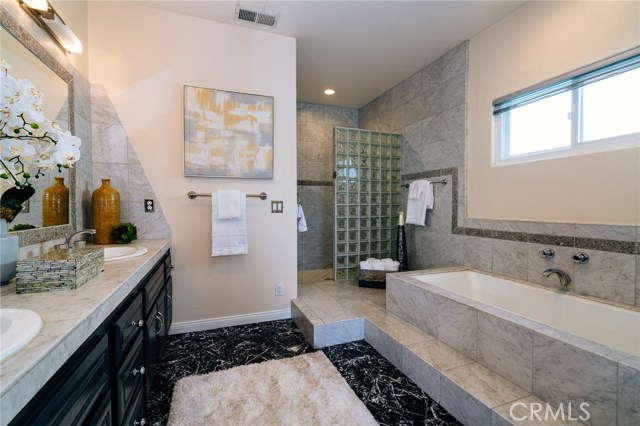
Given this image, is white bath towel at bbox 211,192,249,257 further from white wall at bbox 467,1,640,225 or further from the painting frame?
white wall at bbox 467,1,640,225

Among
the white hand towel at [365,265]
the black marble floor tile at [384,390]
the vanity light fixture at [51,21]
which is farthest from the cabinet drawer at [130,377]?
the white hand towel at [365,265]

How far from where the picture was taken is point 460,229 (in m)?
2.63

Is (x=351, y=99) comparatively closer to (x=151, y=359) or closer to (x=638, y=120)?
(x=638, y=120)

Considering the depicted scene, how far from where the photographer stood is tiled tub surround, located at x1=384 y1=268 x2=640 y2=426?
1.07 m

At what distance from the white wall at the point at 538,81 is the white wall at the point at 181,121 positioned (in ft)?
5.51

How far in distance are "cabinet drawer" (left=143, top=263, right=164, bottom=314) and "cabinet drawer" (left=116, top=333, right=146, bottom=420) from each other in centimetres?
17

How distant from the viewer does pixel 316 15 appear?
87.4 inches

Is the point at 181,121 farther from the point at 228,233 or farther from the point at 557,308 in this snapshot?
the point at 557,308

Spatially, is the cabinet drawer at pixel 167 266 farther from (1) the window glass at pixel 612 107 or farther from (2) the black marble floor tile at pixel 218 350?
(1) the window glass at pixel 612 107

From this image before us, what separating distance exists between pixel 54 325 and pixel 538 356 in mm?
1845

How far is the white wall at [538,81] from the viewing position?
1605mm

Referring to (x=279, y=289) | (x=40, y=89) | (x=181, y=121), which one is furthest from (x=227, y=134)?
(x=279, y=289)

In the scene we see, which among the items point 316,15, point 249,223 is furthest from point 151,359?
point 316,15

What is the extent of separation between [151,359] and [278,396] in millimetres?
708
